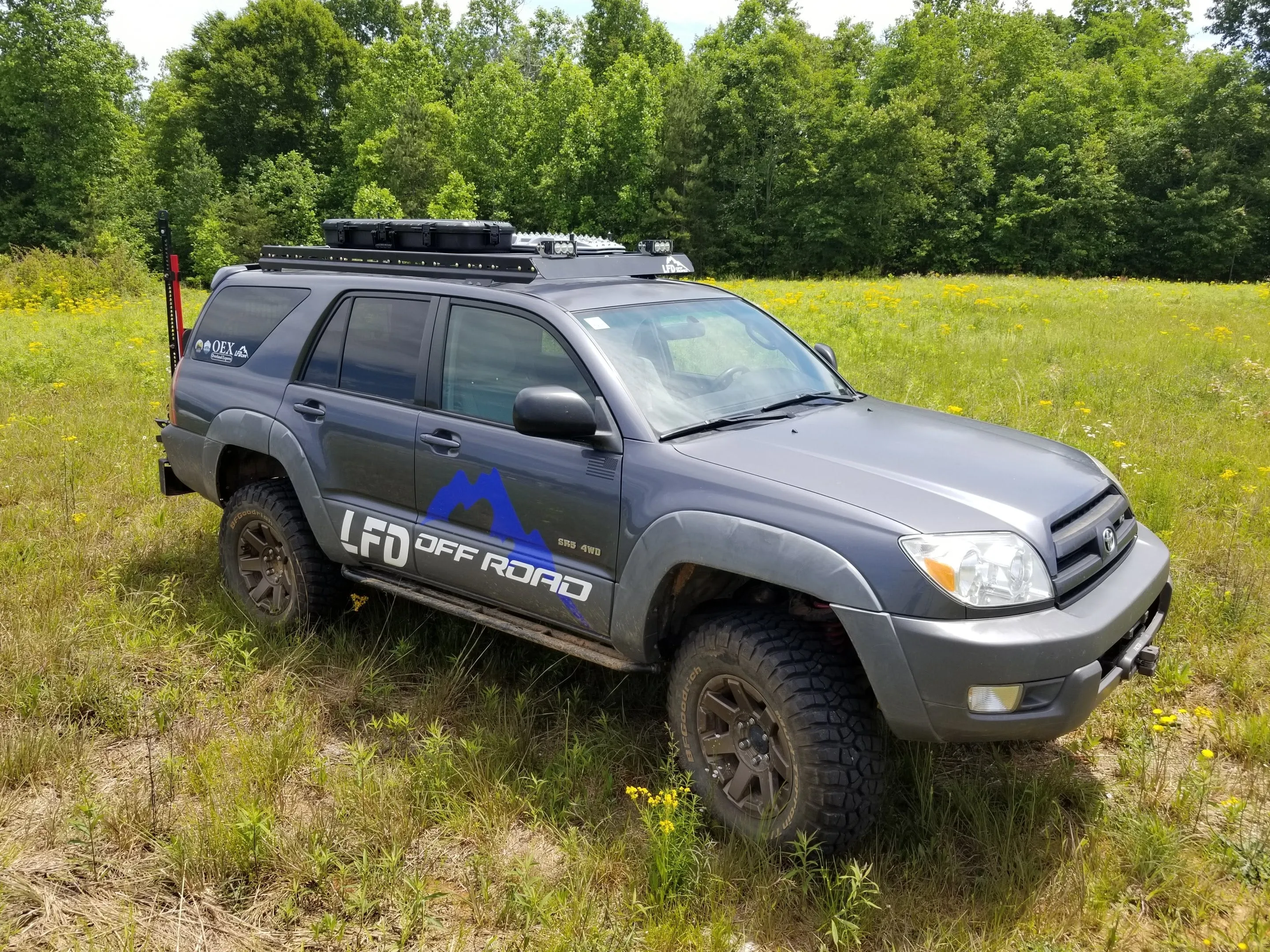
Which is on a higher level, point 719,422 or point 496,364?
point 496,364

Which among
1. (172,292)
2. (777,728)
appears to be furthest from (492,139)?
(777,728)

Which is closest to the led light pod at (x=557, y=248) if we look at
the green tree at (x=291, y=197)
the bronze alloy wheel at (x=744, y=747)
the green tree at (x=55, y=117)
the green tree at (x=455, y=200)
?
the bronze alloy wheel at (x=744, y=747)

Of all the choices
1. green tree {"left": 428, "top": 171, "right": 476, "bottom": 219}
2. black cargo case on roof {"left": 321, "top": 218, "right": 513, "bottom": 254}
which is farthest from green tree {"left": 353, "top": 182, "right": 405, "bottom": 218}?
black cargo case on roof {"left": 321, "top": 218, "right": 513, "bottom": 254}

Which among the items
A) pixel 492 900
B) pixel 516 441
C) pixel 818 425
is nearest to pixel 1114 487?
pixel 818 425

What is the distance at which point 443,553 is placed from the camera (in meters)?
3.79

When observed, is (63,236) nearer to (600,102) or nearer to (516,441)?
(600,102)

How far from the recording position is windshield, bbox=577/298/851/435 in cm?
350

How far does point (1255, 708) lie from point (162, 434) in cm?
566

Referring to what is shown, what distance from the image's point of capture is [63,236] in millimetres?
41375

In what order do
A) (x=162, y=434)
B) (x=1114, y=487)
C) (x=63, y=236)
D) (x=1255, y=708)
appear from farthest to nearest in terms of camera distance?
(x=63, y=236)
(x=162, y=434)
(x=1255, y=708)
(x=1114, y=487)

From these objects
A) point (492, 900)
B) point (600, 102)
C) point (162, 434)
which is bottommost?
point (492, 900)

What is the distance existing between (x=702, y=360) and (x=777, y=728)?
Result: 5.31 feet

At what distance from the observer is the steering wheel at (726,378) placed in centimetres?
373

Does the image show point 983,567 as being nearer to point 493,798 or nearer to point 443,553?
point 493,798
